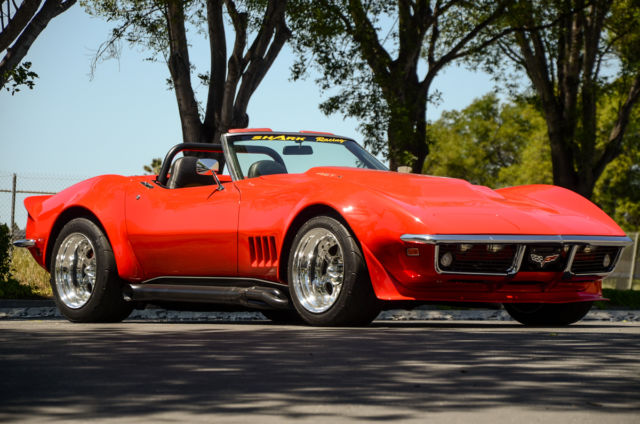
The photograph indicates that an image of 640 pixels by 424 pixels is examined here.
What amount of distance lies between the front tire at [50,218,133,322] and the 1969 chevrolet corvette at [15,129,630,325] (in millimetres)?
13

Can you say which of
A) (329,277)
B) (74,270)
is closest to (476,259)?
(329,277)

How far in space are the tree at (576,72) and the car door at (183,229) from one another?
14.7 m

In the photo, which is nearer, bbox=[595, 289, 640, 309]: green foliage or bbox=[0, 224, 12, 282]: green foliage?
bbox=[0, 224, 12, 282]: green foliage

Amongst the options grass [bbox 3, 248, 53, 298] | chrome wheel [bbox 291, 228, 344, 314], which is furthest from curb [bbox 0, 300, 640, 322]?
chrome wheel [bbox 291, 228, 344, 314]

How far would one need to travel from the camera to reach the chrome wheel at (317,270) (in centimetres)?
666

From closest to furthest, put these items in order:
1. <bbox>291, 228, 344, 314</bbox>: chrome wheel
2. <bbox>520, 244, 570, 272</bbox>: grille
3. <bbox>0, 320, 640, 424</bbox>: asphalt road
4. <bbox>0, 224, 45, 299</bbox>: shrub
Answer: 1. <bbox>0, 320, 640, 424</bbox>: asphalt road
2. <bbox>520, 244, 570, 272</bbox>: grille
3. <bbox>291, 228, 344, 314</bbox>: chrome wheel
4. <bbox>0, 224, 45, 299</bbox>: shrub

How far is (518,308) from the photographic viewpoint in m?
7.95

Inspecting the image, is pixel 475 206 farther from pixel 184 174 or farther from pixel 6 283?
pixel 6 283

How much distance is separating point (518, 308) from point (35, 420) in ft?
17.3

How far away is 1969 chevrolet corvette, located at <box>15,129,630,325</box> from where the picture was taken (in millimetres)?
6391

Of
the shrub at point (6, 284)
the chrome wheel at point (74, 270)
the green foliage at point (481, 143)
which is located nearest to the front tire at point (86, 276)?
the chrome wheel at point (74, 270)

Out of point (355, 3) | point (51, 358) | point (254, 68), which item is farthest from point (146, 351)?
point (355, 3)

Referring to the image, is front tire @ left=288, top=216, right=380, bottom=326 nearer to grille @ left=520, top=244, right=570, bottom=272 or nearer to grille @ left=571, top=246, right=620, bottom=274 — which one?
grille @ left=520, top=244, right=570, bottom=272

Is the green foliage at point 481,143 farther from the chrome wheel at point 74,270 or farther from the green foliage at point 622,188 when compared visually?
the chrome wheel at point 74,270
